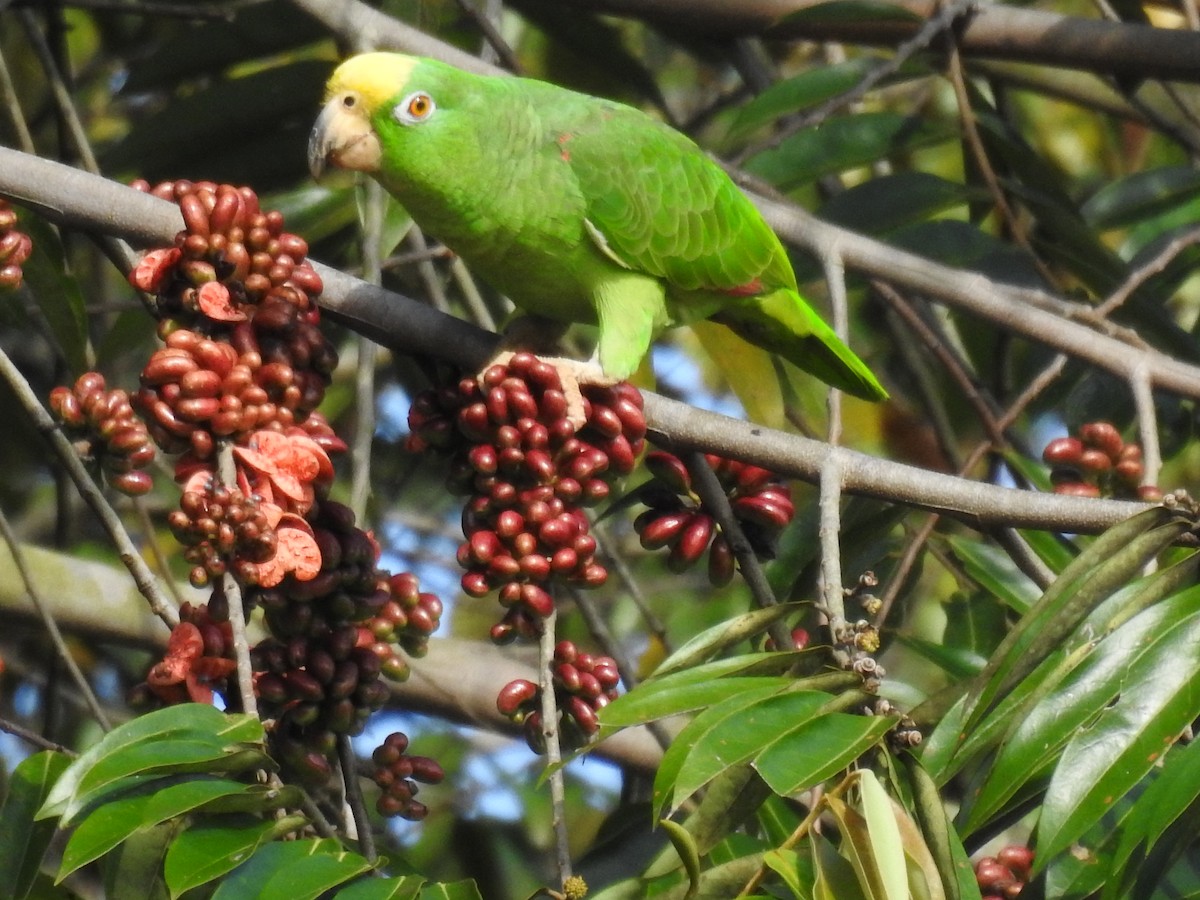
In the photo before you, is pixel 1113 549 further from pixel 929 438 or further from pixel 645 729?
pixel 929 438

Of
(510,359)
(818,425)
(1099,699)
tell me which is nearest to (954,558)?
(818,425)

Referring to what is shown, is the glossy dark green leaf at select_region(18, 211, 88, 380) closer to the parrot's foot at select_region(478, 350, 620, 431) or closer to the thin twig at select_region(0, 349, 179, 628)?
the thin twig at select_region(0, 349, 179, 628)

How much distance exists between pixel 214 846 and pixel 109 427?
23.1 inches

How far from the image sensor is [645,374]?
300 centimetres

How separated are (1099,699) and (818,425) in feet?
6.27

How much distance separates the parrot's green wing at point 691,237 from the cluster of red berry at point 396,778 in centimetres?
91

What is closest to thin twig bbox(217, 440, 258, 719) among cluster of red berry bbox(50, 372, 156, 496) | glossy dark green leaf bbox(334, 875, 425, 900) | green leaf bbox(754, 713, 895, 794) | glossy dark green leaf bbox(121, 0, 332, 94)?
cluster of red berry bbox(50, 372, 156, 496)

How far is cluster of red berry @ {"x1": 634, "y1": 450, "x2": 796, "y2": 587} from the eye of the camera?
2174 millimetres

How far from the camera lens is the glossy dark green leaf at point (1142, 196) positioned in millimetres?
3586

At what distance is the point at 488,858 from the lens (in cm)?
338

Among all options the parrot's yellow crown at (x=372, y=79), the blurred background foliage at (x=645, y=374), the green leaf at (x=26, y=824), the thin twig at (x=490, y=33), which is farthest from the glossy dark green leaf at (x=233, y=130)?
the green leaf at (x=26, y=824)

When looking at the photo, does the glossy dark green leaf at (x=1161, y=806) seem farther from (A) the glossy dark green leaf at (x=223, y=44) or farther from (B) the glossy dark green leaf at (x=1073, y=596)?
(A) the glossy dark green leaf at (x=223, y=44)

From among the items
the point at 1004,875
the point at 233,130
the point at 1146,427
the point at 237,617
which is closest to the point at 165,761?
the point at 237,617

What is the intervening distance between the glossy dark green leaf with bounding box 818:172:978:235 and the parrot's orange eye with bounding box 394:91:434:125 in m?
1.13
